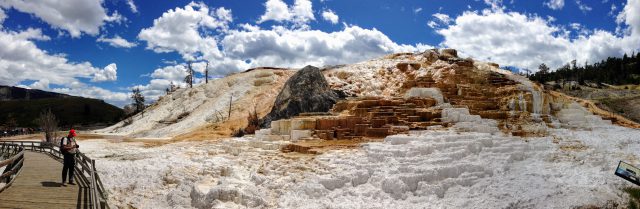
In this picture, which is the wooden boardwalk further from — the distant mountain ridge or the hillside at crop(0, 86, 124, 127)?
the distant mountain ridge

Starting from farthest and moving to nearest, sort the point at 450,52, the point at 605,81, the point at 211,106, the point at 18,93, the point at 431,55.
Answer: the point at 18,93 < the point at 605,81 < the point at 211,106 < the point at 450,52 < the point at 431,55

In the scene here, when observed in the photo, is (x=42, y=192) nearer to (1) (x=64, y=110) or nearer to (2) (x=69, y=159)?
(2) (x=69, y=159)

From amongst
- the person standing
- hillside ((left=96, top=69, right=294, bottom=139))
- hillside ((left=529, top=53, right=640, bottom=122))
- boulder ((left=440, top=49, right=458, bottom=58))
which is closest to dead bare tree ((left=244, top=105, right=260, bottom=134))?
hillside ((left=96, top=69, right=294, bottom=139))

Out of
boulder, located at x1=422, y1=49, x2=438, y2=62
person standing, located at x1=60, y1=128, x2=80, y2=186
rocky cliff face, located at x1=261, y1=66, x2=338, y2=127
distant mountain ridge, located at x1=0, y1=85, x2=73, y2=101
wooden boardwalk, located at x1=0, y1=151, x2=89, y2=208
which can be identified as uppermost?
distant mountain ridge, located at x1=0, y1=85, x2=73, y2=101

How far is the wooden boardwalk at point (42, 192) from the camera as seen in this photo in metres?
7.97

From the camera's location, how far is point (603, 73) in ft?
263

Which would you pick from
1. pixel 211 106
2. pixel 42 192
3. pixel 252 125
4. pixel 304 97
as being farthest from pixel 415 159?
pixel 211 106

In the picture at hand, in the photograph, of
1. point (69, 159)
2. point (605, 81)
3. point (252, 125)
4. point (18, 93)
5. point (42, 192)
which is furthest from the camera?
point (18, 93)

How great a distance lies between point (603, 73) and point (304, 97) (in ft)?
250

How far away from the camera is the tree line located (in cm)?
7550

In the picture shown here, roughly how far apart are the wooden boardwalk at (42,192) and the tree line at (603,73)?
78329 mm

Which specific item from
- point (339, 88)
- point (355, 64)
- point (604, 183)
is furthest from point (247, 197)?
point (355, 64)

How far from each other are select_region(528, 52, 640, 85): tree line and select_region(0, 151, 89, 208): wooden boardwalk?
257ft

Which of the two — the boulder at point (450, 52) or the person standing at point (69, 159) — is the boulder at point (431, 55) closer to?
the boulder at point (450, 52)
